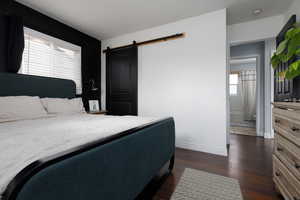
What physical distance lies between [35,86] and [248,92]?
21.7ft

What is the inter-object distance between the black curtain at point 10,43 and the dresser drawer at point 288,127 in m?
3.53

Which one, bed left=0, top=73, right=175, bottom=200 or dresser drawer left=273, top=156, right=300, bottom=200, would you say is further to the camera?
dresser drawer left=273, top=156, right=300, bottom=200

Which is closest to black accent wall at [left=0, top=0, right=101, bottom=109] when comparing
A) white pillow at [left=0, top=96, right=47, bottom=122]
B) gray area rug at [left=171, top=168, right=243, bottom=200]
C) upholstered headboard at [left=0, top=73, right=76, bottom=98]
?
upholstered headboard at [left=0, top=73, right=76, bottom=98]

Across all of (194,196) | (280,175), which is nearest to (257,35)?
(280,175)

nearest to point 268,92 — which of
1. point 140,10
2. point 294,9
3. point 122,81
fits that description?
point 294,9

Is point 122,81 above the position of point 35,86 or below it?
above

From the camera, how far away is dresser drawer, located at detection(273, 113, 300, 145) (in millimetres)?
1000

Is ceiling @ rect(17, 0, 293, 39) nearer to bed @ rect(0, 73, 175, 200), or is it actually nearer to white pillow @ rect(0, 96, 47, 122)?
white pillow @ rect(0, 96, 47, 122)

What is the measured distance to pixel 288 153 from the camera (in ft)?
3.71

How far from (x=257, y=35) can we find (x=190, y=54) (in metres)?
1.39

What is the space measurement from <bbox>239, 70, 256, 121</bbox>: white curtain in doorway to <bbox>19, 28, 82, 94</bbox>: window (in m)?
5.86

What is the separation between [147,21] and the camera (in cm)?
290

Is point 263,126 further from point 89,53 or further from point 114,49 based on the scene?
point 89,53

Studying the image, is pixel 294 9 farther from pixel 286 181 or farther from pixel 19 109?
pixel 19 109
